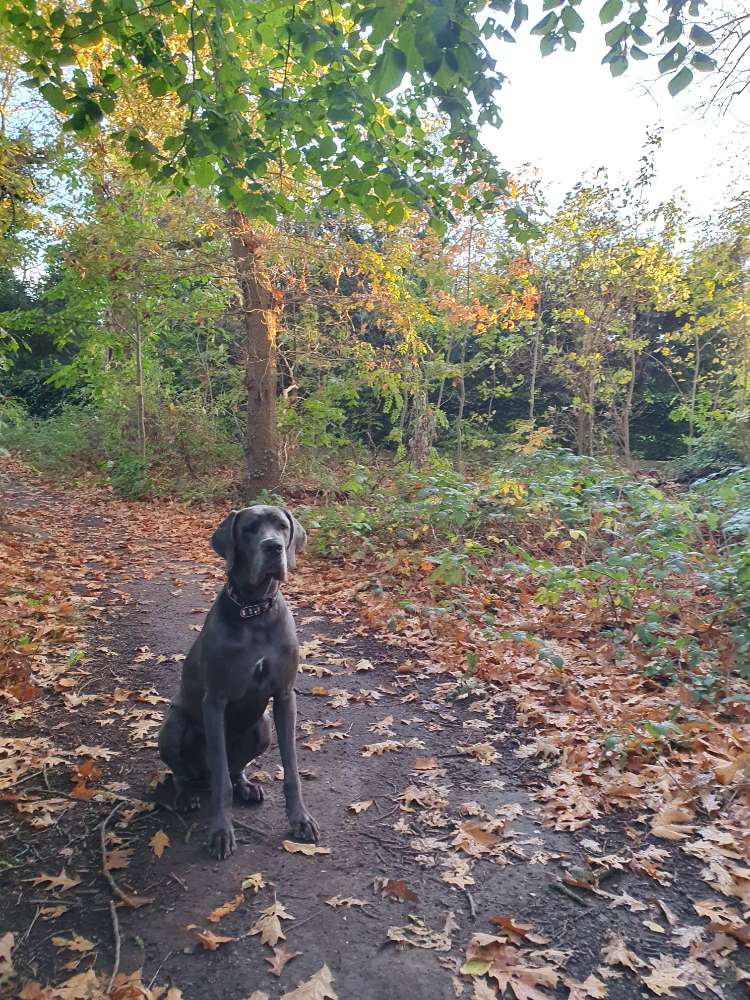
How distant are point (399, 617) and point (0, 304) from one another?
887 inches

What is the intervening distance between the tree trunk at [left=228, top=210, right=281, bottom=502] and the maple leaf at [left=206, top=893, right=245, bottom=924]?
8.69 m

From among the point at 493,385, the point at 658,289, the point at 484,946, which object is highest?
the point at 658,289

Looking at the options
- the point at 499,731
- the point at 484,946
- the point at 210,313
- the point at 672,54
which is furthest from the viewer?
the point at 210,313

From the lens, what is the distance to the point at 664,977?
2408 mm

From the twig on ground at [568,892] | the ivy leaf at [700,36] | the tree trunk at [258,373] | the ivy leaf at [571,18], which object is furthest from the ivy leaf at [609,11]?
the tree trunk at [258,373]

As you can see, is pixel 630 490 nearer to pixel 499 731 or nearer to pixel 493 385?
pixel 499 731

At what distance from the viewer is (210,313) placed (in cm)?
1304

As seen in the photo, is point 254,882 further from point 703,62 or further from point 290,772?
point 703,62

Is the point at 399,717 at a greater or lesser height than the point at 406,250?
lesser

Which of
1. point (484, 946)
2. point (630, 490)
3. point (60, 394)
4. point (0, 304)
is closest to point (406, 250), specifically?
point (630, 490)

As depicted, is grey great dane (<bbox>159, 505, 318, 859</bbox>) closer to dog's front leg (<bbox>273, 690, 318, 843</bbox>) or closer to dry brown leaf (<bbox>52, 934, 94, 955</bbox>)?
dog's front leg (<bbox>273, 690, 318, 843</bbox>)

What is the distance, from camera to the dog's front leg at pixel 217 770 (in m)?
3.09

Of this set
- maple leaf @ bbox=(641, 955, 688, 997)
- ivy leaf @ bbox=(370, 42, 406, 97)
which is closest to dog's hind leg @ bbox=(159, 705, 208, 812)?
maple leaf @ bbox=(641, 955, 688, 997)

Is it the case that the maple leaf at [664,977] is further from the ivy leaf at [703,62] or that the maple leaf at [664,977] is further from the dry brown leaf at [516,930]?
the ivy leaf at [703,62]
